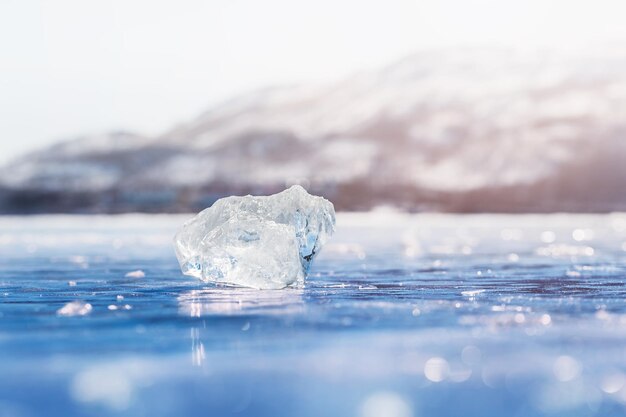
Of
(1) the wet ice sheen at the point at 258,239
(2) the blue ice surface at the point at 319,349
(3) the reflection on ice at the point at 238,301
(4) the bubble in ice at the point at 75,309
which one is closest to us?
(2) the blue ice surface at the point at 319,349

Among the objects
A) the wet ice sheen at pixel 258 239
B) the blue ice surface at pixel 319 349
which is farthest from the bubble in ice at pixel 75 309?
the wet ice sheen at pixel 258 239

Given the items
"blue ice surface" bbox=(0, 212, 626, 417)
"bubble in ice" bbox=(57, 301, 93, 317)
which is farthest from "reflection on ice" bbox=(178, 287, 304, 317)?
"bubble in ice" bbox=(57, 301, 93, 317)

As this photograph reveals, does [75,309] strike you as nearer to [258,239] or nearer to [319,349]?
[258,239]

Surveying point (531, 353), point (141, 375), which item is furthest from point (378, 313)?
point (141, 375)

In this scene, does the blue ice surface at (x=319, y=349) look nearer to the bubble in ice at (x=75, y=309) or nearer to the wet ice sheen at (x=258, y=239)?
the bubble in ice at (x=75, y=309)

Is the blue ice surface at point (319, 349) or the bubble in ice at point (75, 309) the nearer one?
the blue ice surface at point (319, 349)
